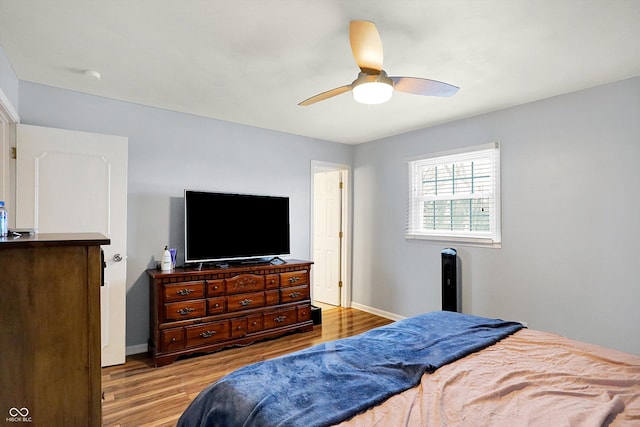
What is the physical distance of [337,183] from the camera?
17.7 ft

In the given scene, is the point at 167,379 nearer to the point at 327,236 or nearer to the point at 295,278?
the point at 295,278

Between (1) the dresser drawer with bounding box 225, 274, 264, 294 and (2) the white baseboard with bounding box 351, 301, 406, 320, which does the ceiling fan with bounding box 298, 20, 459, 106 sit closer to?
(1) the dresser drawer with bounding box 225, 274, 264, 294

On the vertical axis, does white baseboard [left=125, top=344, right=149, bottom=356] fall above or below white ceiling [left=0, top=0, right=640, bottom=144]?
below

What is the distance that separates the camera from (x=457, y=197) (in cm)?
403

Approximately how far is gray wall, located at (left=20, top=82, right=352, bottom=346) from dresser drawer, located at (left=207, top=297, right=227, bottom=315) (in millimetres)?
689

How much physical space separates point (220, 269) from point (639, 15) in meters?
3.67

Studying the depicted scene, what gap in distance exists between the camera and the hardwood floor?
7.74ft

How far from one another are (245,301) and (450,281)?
7.43ft

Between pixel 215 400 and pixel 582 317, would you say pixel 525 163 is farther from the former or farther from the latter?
pixel 215 400

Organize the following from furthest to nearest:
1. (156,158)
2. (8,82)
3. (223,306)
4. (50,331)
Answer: (156,158)
(223,306)
(8,82)
(50,331)

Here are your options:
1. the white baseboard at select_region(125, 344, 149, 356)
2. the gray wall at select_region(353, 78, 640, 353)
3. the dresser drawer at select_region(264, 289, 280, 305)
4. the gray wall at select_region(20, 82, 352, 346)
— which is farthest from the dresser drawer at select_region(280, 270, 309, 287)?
the white baseboard at select_region(125, 344, 149, 356)

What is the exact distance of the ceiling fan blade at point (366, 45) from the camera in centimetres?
175

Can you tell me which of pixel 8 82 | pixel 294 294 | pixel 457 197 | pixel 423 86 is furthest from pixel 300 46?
pixel 294 294

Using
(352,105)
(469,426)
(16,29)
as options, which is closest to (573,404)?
(469,426)
